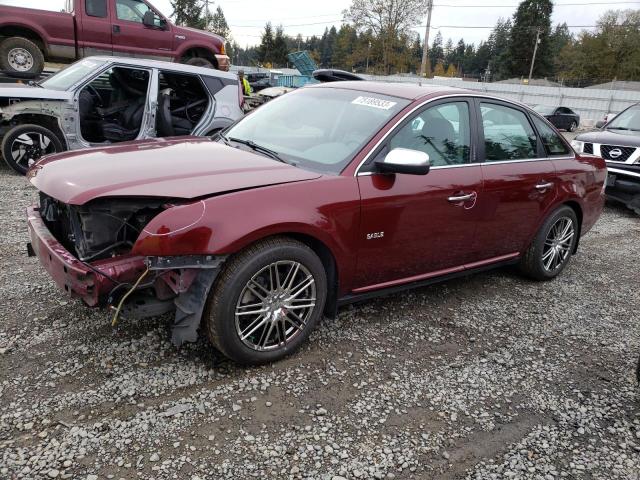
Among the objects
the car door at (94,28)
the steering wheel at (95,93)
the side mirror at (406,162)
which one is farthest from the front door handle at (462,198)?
the car door at (94,28)

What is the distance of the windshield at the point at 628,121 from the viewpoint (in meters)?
8.61

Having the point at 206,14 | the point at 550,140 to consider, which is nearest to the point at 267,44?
the point at 206,14

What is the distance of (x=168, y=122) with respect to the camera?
22.2 ft

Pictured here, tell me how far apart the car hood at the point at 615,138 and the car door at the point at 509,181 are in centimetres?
440

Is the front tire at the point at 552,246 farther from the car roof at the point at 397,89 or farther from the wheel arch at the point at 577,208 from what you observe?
the car roof at the point at 397,89

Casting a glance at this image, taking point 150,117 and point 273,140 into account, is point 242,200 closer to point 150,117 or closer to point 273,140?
point 273,140

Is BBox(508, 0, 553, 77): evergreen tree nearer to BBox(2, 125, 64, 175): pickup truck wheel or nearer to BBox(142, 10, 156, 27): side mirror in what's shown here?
BBox(142, 10, 156, 27): side mirror

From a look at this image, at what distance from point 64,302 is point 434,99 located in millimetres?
2968

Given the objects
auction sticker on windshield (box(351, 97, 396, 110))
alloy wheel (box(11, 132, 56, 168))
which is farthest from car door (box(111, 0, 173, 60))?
auction sticker on windshield (box(351, 97, 396, 110))

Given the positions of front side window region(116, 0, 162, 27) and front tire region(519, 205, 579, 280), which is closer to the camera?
front tire region(519, 205, 579, 280)

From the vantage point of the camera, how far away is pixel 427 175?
3.39 meters

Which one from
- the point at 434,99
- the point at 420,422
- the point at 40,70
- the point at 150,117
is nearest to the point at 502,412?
the point at 420,422

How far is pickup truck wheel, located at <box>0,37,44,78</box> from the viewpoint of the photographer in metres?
9.77

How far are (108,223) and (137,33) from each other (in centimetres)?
1009
